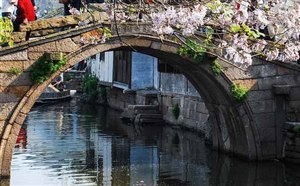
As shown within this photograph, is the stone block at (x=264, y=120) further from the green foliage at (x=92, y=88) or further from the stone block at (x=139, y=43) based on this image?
the green foliage at (x=92, y=88)

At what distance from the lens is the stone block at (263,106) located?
15880mm

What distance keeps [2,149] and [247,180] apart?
5550mm

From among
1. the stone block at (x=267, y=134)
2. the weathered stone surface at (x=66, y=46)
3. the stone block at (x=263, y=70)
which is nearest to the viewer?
the weathered stone surface at (x=66, y=46)

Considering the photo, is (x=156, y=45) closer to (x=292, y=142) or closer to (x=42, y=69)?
(x=42, y=69)

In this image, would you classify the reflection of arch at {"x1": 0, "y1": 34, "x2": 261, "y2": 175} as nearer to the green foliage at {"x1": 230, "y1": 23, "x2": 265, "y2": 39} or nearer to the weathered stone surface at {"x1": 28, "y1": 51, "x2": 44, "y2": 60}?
the weathered stone surface at {"x1": 28, "y1": 51, "x2": 44, "y2": 60}

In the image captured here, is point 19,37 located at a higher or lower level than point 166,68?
lower

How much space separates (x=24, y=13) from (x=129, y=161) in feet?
16.1

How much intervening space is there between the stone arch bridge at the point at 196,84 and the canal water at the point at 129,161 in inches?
25.3

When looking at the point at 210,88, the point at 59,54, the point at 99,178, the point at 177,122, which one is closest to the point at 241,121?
the point at 210,88

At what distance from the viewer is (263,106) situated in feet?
52.5

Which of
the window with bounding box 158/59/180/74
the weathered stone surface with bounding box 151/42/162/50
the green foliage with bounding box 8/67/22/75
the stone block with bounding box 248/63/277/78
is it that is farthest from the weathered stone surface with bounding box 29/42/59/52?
the window with bounding box 158/59/180/74

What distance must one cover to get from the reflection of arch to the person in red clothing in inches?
48.3

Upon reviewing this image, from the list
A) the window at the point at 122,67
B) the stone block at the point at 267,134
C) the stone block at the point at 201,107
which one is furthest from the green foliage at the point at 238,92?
the window at the point at 122,67

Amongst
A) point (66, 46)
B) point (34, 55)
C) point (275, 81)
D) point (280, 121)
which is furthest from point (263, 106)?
point (34, 55)
